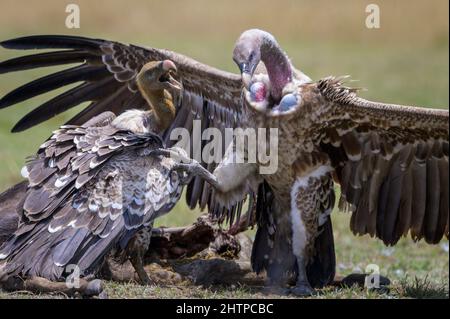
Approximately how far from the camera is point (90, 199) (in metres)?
7.37

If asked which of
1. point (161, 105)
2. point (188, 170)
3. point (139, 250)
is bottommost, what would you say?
point (139, 250)

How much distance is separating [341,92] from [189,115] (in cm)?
179

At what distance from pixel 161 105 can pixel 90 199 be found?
1.31 meters

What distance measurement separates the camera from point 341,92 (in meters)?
8.05

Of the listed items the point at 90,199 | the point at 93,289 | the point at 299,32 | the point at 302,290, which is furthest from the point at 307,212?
the point at 299,32

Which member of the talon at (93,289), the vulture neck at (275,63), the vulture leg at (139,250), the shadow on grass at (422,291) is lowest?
the shadow on grass at (422,291)

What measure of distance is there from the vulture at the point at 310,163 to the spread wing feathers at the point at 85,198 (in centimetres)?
44

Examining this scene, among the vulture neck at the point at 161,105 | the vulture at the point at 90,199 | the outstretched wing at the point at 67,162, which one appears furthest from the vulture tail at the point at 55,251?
the vulture neck at the point at 161,105

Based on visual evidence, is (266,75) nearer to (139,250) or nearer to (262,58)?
(262,58)

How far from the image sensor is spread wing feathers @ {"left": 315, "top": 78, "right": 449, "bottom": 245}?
8055 millimetres

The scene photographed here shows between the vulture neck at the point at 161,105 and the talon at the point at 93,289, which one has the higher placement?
the vulture neck at the point at 161,105

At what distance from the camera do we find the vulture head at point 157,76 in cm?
820

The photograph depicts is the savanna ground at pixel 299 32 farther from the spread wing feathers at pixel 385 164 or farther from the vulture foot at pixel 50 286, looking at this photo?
the vulture foot at pixel 50 286
